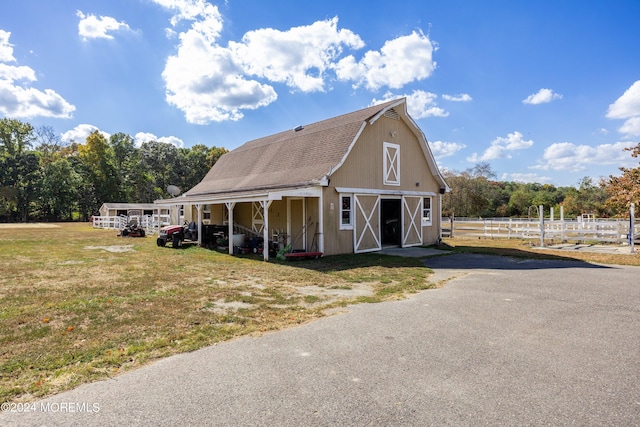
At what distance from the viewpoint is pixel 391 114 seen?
15.0 meters

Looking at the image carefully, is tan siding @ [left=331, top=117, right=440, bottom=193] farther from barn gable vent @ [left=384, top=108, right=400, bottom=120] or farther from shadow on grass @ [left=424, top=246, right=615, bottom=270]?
shadow on grass @ [left=424, top=246, right=615, bottom=270]

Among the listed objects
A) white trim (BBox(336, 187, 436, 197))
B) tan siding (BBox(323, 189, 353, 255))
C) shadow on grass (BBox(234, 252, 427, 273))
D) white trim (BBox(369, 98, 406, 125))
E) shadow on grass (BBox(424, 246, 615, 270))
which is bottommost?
shadow on grass (BBox(424, 246, 615, 270))

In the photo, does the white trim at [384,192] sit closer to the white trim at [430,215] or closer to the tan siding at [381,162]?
the tan siding at [381,162]

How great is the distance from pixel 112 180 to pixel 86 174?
3396 millimetres

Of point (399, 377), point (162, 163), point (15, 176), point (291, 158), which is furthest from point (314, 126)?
point (15, 176)

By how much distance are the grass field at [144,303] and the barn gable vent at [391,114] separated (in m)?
6.13

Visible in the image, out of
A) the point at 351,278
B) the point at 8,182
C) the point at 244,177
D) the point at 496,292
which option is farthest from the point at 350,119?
the point at 8,182

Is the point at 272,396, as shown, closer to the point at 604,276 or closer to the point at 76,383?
the point at 76,383

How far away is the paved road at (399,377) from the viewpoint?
2.83 meters

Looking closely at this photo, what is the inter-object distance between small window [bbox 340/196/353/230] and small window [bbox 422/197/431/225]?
4.72 m

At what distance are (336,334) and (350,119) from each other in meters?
11.8

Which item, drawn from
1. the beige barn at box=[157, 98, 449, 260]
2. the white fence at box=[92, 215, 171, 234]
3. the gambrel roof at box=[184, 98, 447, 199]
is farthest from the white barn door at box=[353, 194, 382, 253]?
the white fence at box=[92, 215, 171, 234]

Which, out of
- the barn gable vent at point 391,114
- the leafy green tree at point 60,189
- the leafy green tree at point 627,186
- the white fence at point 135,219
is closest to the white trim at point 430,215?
the barn gable vent at point 391,114

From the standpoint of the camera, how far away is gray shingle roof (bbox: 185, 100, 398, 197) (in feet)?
44.9
